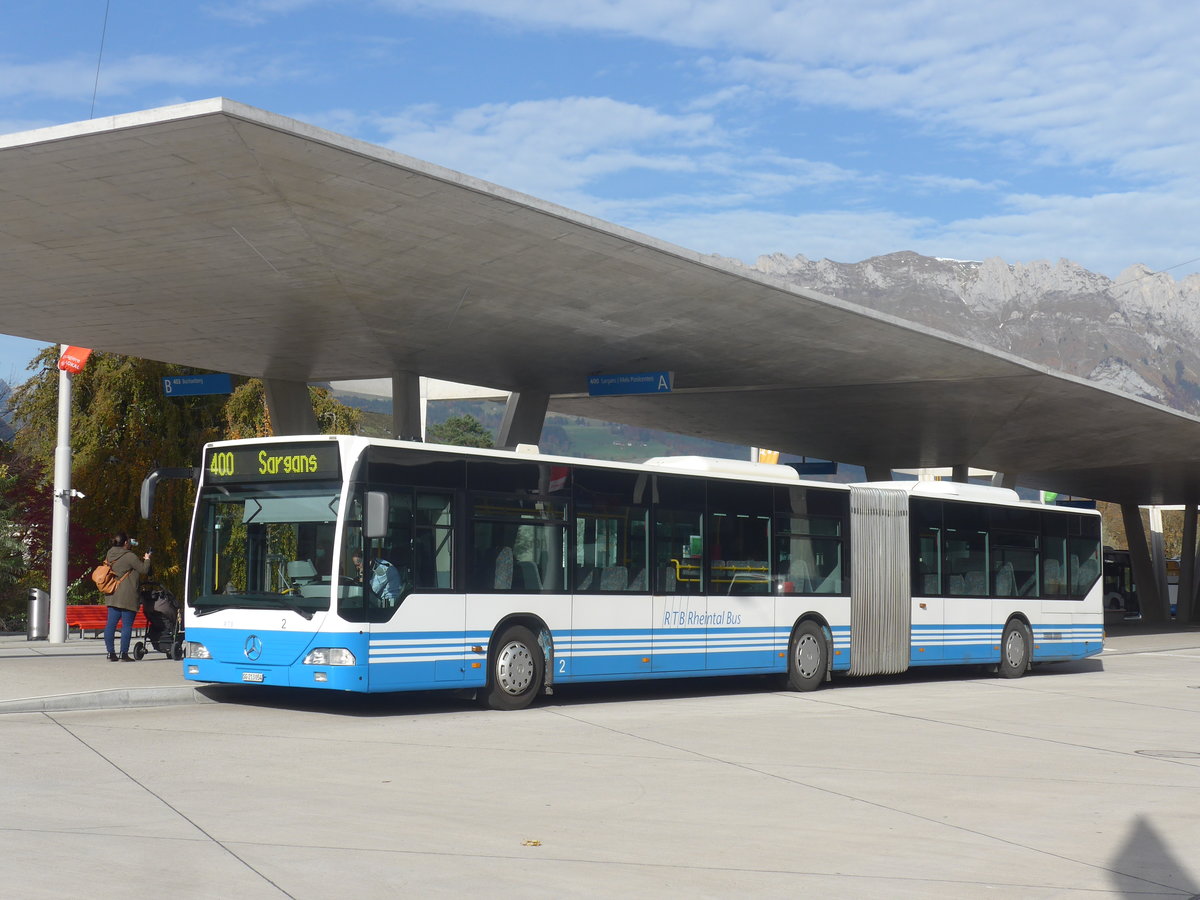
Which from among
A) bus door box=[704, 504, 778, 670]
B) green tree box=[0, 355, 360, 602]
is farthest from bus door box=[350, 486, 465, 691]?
green tree box=[0, 355, 360, 602]

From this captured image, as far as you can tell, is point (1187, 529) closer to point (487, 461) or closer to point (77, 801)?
point (487, 461)

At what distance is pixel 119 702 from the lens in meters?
14.2

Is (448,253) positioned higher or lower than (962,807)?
higher

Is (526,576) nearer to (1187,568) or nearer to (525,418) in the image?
(525,418)

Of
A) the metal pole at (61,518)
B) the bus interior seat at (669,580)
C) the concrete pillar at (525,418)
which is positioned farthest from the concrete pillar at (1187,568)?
the metal pole at (61,518)

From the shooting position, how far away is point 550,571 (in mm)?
15461

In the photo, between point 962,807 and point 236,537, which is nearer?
point 962,807

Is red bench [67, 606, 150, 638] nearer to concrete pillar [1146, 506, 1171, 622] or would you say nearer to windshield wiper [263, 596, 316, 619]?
windshield wiper [263, 596, 316, 619]

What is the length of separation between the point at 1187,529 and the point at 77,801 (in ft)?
192

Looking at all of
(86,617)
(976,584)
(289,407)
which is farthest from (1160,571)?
(86,617)

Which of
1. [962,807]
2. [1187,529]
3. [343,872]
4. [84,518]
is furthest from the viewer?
[1187,529]

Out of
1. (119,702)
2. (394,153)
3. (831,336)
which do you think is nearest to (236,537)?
(119,702)

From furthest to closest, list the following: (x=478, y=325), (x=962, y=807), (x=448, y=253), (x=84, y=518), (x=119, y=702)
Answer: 1. (x=84, y=518)
2. (x=478, y=325)
3. (x=448, y=253)
4. (x=119, y=702)
5. (x=962, y=807)

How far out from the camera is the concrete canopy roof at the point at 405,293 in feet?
47.7
